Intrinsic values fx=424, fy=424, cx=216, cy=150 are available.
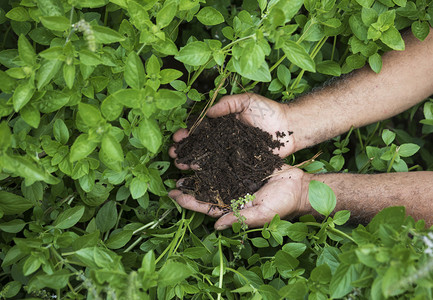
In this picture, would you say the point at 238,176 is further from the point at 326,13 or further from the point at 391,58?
the point at 391,58

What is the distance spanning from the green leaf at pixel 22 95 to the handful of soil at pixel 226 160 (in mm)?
608

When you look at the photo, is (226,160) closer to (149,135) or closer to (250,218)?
(250,218)

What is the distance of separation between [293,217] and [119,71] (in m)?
0.83

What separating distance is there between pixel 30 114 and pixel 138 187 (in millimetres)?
354

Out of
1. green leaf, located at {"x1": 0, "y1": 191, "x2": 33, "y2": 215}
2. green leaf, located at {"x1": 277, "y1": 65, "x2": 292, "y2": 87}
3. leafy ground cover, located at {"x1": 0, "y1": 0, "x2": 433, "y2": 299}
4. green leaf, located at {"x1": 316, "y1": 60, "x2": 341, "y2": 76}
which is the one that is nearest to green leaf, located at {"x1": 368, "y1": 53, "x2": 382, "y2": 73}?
leafy ground cover, located at {"x1": 0, "y1": 0, "x2": 433, "y2": 299}

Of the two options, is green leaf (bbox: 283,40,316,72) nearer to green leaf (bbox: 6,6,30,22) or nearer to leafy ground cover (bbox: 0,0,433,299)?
leafy ground cover (bbox: 0,0,433,299)

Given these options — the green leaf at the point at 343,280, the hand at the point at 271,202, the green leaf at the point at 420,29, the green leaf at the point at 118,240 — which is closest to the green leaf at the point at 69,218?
the green leaf at the point at 118,240

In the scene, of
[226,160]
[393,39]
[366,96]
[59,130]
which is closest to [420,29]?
[393,39]

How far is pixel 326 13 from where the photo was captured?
4.45 feet

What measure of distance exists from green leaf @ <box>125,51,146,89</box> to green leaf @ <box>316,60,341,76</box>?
2.59ft

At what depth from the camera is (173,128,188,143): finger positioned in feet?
5.05

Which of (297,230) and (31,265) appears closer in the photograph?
(31,265)

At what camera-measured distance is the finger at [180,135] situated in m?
1.54

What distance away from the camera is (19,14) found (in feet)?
3.87
